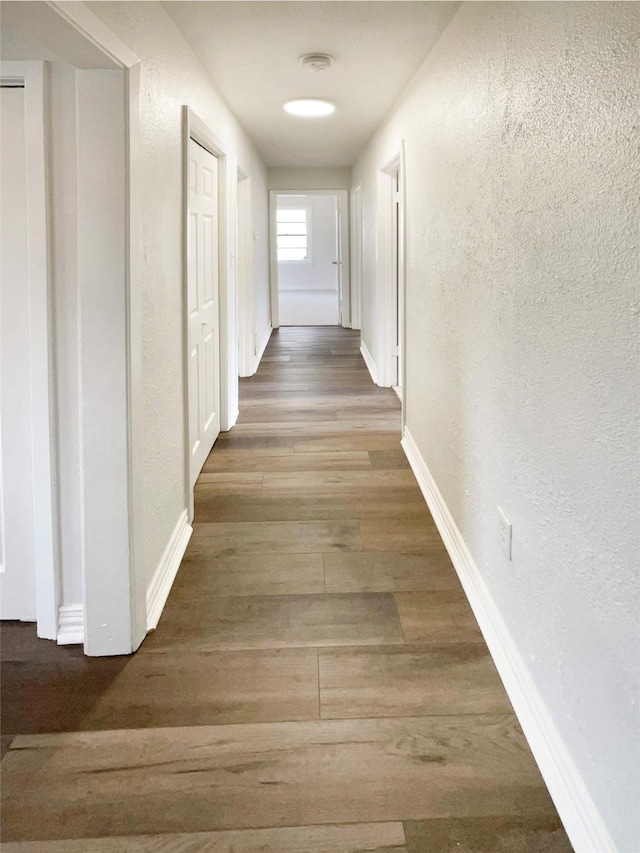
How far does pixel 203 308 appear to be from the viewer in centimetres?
371

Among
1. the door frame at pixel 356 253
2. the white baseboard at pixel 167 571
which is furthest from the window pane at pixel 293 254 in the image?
the white baseboard at pixel 167 571

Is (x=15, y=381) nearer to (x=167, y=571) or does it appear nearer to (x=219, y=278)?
(x=167, y=571)

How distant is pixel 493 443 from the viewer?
83.3 inches

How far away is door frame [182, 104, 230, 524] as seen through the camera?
2.80 meters

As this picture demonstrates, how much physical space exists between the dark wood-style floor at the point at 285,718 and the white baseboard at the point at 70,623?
4cm

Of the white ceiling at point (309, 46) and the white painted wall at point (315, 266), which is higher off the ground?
the white painted wall at point (315, 266)

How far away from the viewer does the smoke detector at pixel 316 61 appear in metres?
3.08

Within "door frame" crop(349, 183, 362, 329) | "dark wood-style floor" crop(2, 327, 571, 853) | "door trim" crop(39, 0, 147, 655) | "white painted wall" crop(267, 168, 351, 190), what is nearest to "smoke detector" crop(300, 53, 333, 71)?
"door trim" crop(39, 0, 147, 655)

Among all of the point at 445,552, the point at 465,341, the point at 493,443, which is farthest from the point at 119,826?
the point at 465,341

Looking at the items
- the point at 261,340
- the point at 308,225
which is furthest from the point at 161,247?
the point at 308,225

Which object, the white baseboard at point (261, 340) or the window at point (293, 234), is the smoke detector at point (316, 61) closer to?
the white baseboard at point (261, 340)

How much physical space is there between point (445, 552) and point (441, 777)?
48.9 inches

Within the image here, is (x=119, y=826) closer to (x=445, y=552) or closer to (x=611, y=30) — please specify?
(x=445, y=552)

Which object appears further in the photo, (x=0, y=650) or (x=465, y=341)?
(x=465, y=341)
